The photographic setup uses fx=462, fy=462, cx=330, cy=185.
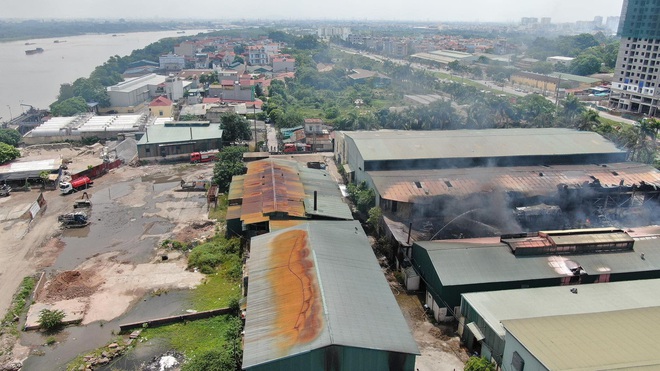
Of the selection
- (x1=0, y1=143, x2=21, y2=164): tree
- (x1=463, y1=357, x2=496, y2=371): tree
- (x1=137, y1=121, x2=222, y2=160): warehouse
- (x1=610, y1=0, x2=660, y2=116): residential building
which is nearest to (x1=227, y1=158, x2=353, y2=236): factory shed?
(x1=137, y1=121, x2=222, y2=160): warehouse

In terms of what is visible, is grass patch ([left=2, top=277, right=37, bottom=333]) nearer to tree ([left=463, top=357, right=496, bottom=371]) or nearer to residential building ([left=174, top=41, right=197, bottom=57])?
tree ([left=463, top=357, right=496, bottom=371])

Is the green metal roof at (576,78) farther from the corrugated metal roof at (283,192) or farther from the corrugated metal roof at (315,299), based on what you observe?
the corrugated metal roof at (315,299)

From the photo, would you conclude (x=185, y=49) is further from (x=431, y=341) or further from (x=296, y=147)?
(x=431, y=341)

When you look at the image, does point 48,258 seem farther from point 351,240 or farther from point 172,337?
point 351,240

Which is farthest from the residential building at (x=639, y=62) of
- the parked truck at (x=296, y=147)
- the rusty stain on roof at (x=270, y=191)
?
the rusty stain on roof at (x=270, y=191)

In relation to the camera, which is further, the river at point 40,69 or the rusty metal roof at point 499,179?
the river at point 40,69

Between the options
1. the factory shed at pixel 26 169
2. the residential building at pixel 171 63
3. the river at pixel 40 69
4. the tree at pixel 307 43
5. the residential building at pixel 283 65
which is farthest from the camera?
the tree at pixel 307 43

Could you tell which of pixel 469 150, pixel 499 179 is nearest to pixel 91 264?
pixel 499 179
